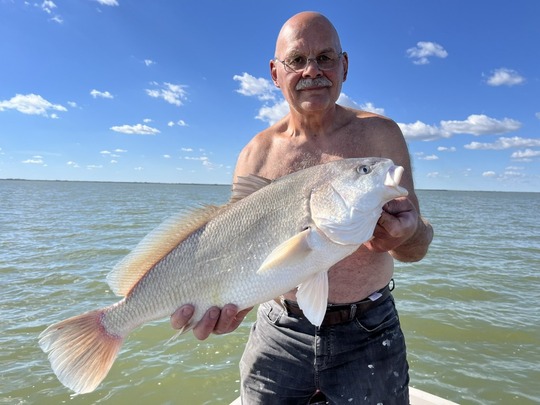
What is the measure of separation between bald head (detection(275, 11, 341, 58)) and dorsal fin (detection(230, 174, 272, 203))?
1.10 metres

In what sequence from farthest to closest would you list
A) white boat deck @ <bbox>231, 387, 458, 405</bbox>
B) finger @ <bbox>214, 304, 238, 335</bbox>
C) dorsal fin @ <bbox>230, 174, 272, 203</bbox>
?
white boat deck @ <bbox>231, 387, 458, 405</bbox>
dorsal fin @ <bbox>230, 174, 272, 203</bbox>
finger @ <bbox>214, 304, 238, 335</bbox>

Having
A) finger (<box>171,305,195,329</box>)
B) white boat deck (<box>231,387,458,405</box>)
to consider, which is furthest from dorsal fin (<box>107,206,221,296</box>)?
white boat deck (<box>231,387,458,405</box>)

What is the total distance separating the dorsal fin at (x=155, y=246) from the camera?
267 cm

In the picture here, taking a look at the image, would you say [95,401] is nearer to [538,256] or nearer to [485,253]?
[485,253]

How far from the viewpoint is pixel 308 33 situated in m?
3.13

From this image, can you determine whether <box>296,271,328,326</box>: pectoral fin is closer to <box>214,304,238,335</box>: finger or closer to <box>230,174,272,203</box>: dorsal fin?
<box>214,304,238,335</box>: finger

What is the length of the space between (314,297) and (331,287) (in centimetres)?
50

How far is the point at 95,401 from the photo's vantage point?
18.6ft

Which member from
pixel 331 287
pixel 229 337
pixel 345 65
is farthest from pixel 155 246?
pixel 229 337

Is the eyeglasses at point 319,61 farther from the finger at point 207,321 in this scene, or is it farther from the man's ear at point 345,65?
the finger at point 207,321

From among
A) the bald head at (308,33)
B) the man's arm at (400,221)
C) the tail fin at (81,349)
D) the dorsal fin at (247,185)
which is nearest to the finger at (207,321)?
the tail fin at (81,349)

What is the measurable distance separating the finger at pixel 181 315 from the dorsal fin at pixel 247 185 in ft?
2.49

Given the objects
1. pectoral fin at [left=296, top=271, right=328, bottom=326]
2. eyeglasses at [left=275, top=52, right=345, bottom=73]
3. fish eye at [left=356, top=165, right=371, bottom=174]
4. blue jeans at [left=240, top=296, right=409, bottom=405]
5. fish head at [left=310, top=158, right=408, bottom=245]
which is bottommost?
blue jeans at [left=240, top=296, right=409, bottom=405]

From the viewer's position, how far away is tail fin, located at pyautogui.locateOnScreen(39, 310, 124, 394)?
2482 millimetres
